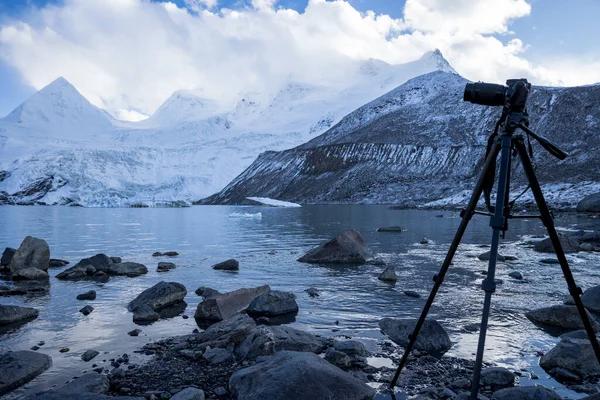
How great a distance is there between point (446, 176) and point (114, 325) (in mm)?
94310

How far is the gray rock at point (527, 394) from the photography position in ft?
16.9

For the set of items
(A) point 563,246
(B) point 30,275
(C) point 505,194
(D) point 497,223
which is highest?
(C) point 505,194

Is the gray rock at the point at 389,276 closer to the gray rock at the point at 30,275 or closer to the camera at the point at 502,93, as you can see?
the camera at the point at 502,93

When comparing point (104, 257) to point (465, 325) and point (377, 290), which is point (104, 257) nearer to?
point (377, 290)

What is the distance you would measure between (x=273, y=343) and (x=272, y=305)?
2.87 m

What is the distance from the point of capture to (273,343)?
726 centimetres

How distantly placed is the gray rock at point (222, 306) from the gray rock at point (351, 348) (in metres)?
3.33

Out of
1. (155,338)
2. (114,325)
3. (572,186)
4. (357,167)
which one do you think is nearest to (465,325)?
(155,338)

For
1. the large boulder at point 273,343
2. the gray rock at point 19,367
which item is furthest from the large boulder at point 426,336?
the gray rock at point 19,367

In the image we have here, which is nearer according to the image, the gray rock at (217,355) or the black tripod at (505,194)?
the black tripod at (505,194)

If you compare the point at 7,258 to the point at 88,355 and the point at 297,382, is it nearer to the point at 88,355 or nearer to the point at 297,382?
the point at 88,355

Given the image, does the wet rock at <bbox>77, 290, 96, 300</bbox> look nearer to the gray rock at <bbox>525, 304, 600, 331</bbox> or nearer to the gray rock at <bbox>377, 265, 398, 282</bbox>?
the gray rock at <bbox>377, 265, 398, 282</bbox>

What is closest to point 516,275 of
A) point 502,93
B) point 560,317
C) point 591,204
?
point 560,317

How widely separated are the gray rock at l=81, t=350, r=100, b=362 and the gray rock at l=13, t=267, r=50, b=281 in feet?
30.1
